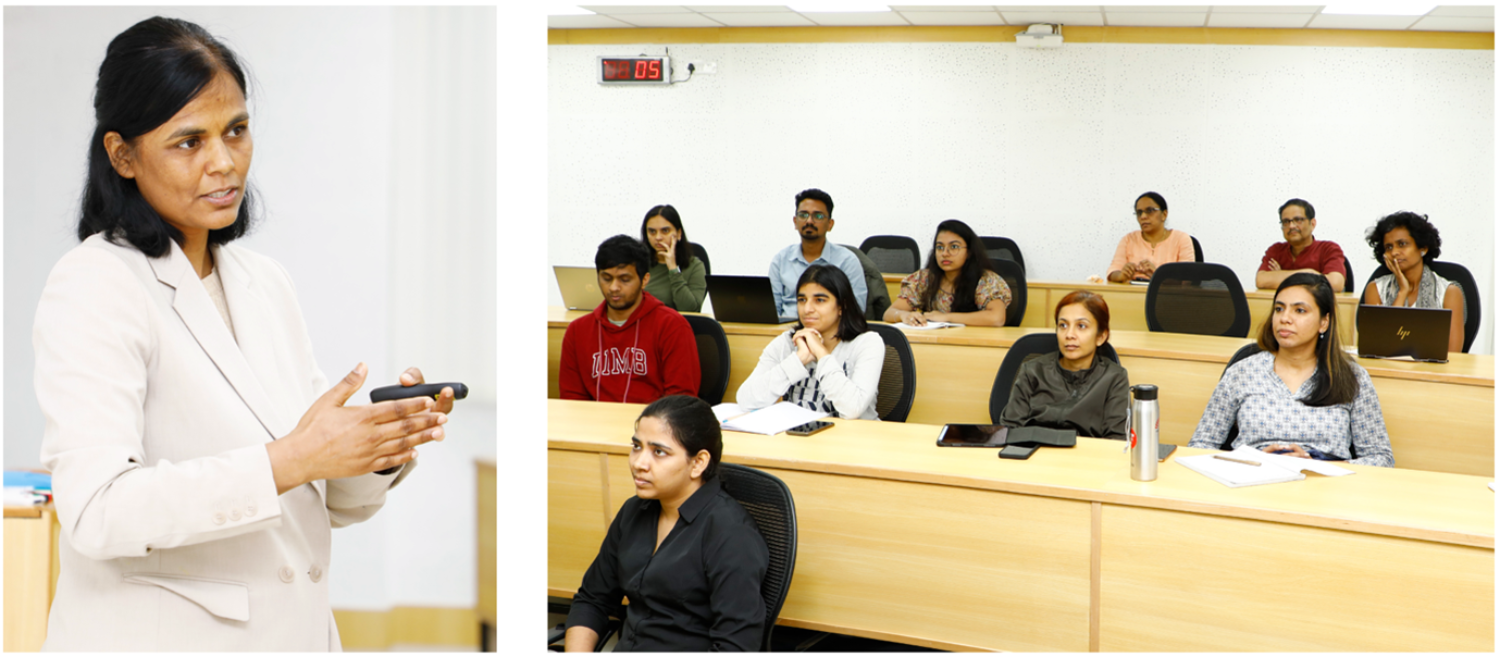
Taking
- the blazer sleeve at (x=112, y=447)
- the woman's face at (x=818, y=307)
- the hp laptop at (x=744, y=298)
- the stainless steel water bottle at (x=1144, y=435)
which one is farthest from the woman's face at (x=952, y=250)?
the blazer sleeve at (x=112, y=447)

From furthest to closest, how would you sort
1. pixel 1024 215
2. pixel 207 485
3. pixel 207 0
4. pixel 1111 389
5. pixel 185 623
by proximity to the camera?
pixel 1024 215
pixel 1111 389
pixel 207 0
pixel 185 623
pixel 207 485

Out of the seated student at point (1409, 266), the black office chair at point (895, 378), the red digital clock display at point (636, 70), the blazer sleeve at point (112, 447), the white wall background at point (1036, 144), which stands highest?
the red digital clock display at point (636, 70)

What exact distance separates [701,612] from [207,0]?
138 centimetres

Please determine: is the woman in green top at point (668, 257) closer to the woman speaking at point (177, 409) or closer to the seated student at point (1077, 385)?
the seated student at point (1077, 385)

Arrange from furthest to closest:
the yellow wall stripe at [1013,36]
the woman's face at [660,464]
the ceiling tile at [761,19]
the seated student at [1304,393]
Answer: the ceiling tile at [761,19]
the yellow wall stripe at [1013,36]
the seated student at [1304,393]
the woman's face at [660,464]

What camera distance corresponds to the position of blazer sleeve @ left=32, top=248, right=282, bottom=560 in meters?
0.91

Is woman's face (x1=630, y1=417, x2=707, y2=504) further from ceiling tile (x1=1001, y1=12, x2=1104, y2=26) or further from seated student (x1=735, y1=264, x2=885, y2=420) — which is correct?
ceiling tile (x1=1001, y1=12, x2=1104, y2=26)

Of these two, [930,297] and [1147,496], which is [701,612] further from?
[930,297]

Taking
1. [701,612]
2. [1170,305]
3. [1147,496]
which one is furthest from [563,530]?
[1170,305]

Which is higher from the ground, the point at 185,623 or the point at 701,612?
the point at 185,623

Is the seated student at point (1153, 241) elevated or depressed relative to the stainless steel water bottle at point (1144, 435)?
elevated

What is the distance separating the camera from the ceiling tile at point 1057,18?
637 cm

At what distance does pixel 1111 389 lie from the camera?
2951 millimetres

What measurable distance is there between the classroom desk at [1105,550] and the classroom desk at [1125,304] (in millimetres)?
2739
